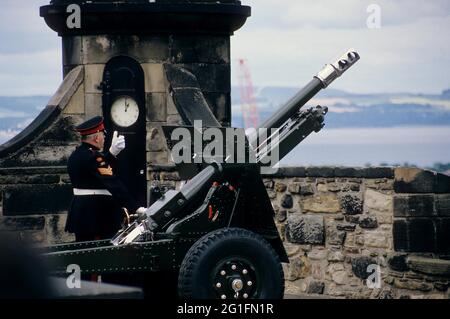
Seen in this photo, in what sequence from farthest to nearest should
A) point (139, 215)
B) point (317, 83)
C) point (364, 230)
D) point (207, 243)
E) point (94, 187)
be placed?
1. point (364, 230)
2. point (317, 83)
3. point (94, 187)
4. point (139, 215)
5. point (207, 243)

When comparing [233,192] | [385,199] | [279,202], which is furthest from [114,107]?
[233,192]

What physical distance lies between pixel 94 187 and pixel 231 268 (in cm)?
161

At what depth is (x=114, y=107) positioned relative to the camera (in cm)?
1488

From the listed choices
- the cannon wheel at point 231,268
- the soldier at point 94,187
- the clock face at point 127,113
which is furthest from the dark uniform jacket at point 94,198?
the clock face at point 127,113

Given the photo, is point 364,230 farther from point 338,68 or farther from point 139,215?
point 139,215

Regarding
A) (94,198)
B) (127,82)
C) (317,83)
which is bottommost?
(94,198)

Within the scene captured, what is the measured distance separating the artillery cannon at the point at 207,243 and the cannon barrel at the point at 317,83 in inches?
52.7

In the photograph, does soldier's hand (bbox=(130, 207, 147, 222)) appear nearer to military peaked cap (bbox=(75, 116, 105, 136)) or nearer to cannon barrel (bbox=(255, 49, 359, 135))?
military peaked cap (bbox=(75, 116, 105, 136))

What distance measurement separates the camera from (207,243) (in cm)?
902

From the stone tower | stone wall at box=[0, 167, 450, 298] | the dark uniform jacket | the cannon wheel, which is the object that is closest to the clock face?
the stone tower

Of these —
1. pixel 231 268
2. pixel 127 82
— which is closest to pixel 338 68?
pixel 231 268

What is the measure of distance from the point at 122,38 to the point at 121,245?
Result: 5833 mm

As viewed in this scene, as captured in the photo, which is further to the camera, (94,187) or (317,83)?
(317,83)
